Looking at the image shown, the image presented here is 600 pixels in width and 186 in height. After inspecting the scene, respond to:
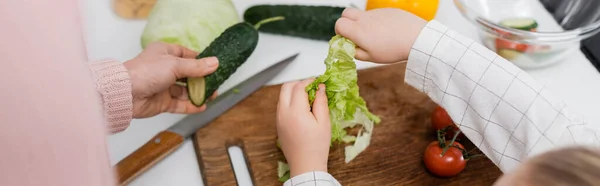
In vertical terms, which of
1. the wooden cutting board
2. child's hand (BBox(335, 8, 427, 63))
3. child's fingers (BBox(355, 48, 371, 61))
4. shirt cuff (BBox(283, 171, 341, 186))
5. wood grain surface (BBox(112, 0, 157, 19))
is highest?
child's hand (BBox(335, 8, 427, 63))

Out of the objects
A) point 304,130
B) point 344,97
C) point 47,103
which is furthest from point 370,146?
point 47,103

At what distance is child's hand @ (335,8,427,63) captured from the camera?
42.3 inches

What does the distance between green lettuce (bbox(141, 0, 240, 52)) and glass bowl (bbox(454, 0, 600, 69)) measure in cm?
58

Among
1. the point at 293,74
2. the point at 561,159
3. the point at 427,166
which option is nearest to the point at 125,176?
the point at 293,74

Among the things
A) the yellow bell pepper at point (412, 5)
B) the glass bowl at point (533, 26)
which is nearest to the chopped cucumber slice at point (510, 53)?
the glass bowl at point (533, 26)

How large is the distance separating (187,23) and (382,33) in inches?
19.9

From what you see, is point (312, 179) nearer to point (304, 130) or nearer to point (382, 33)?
point (304, 130)

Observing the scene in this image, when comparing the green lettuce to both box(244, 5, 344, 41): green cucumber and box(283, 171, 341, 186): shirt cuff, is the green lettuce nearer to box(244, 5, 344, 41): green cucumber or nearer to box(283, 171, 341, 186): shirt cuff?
box(244, 5, 344, 41): green cucumber

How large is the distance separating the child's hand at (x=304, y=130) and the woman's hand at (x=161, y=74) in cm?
22

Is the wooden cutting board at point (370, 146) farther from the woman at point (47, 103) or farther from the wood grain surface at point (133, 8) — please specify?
the woman at point (47, 103)

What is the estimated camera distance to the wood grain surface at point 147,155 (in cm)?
115

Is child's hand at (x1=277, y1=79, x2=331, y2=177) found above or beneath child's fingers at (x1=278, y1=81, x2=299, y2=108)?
beneath

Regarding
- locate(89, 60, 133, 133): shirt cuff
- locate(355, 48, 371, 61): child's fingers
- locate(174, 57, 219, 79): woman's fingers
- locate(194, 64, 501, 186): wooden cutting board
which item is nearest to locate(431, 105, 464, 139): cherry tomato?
locate(194, 64, 501, 186): wooden cutting board

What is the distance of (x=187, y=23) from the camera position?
4.49 ft
